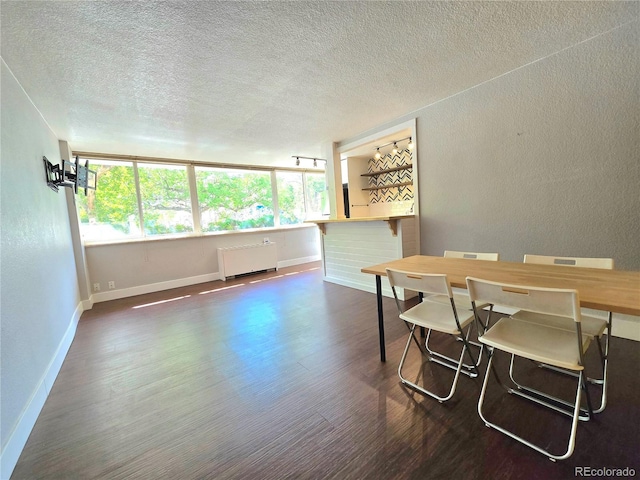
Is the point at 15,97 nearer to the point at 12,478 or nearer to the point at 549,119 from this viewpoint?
the point at 12,478

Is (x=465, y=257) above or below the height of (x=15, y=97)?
below

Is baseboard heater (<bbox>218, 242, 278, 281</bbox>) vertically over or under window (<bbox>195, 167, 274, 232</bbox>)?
under

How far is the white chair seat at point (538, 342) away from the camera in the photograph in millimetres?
1226

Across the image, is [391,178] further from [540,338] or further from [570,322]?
[540,338]

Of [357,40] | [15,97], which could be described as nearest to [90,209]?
[15,97]

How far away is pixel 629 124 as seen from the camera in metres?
2.12

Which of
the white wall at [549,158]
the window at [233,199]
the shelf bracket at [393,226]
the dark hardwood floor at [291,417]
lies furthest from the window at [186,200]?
the white wall at [549,158]

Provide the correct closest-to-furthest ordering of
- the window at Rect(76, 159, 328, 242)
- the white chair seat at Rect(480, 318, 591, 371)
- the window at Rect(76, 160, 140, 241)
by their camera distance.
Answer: the white chair seat at Rect(480, 318, 591, 371) → the window at Rect(76, 160, 140, 241) → the window at Rect(76, 159, 328, 242)

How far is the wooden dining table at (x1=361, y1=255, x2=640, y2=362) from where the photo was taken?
1115 millimetres

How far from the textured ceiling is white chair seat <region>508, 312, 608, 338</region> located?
2.04 m

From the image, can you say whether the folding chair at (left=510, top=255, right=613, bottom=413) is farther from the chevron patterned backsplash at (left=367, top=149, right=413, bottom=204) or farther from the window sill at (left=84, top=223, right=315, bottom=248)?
the window sill at (left=84, top=223, right=315, bottom=248)

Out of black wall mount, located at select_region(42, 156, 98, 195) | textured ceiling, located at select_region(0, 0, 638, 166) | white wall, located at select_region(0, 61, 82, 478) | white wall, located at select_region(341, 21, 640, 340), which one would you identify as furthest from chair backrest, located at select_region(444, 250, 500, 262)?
black wall mount, located at select_region(42, 156, 98, 195)

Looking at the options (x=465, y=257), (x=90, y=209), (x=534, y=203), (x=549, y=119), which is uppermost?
(x=549, y=119)

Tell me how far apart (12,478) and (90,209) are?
4185mm
